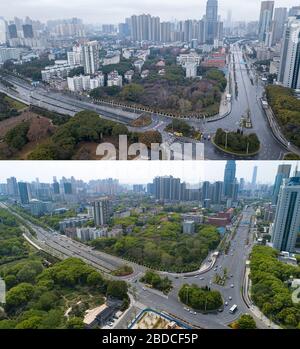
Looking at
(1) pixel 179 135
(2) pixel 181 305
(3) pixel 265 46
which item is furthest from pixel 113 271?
(3) pixel 265 46

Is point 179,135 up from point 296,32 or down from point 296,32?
down

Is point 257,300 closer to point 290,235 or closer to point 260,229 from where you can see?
point 290,235

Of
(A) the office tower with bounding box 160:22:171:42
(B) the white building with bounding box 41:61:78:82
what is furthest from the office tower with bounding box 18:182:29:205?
(A) the office tower with bounding box 160:22:171:42

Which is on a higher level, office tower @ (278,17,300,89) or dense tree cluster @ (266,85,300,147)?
office tower @ (278,17,300,89)

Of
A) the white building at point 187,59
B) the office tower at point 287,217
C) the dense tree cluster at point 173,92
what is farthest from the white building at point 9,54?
the office tower at point 287,217

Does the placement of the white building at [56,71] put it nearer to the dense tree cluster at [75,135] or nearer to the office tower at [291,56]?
the dense tree cluster at [75,135]

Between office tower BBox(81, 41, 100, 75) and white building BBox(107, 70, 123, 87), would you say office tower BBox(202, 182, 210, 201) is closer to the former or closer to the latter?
white building BBox(107, 70, 123, 87)

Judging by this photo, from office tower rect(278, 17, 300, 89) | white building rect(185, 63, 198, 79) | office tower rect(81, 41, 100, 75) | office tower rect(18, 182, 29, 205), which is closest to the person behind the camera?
office tower rect(18, 182, 29, 205)

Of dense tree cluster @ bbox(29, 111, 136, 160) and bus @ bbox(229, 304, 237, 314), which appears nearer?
bus @ bbox(229, 304, 237, 314)
